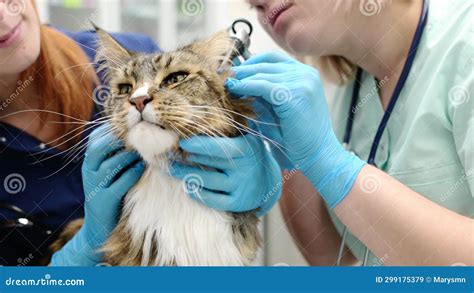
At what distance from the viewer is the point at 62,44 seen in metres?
1.09

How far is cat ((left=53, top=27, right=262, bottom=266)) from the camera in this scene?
32.7 inches

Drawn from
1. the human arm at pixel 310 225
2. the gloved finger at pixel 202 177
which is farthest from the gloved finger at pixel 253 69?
the human arm at pixel 310 225

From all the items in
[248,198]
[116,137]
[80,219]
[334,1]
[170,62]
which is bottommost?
[80,219]

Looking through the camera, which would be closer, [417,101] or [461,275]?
[461,275]

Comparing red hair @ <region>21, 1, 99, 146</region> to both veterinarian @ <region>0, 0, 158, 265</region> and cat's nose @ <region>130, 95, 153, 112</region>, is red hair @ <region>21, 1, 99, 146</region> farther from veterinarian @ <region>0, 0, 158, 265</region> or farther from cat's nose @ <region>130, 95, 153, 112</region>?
cat's nose @ <region>130, 95, 153, 112</region>

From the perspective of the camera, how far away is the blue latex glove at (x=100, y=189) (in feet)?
3.10

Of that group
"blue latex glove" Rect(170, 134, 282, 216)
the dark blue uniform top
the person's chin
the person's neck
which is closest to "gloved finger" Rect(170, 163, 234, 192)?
"blue latex glove" Rect(170, 134, 282, 216)

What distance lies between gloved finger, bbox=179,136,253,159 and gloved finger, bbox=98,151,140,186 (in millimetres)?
160

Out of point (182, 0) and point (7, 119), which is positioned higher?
point (182, 0)

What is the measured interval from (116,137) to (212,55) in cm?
28

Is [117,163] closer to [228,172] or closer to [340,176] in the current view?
[228,172]

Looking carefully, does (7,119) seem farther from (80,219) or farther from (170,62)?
(170,62)

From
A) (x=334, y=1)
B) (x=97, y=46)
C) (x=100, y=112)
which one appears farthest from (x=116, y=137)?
(x=334, y=1)

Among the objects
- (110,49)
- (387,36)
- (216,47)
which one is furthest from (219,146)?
(387,36)
